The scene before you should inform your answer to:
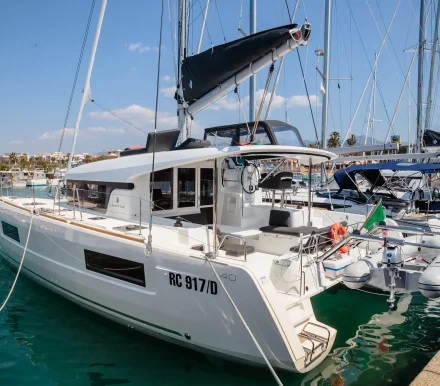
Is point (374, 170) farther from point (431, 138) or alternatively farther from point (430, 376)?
point (430, 376)

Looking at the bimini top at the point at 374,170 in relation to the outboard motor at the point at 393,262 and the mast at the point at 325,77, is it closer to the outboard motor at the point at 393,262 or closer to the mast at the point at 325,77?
the mast at the point at 325,77

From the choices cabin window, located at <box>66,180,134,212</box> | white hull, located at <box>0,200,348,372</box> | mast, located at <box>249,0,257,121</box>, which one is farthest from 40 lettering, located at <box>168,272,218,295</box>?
mast, located at <box>249,0,257,121</box>

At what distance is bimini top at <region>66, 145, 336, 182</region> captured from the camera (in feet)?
17.1

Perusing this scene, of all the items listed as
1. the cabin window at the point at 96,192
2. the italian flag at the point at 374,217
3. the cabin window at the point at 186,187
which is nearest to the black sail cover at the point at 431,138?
the italian flag at the point at 374,217

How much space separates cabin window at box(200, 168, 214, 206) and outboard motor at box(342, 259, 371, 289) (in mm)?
3112

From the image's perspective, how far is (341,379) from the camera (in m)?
4.43

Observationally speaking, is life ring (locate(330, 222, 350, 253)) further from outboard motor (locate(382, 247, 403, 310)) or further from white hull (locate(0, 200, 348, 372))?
white hull (locate(0, 200, 348, 372))

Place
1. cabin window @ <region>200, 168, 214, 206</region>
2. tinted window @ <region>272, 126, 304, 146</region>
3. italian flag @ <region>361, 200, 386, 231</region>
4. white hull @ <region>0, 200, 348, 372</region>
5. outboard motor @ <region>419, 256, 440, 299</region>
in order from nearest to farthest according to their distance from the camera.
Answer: white hull @ <region>0, 200, 348, 372</region>, outboard motor @ <region>419, 256, 440, 299</region>, italian flag @ <region>361, 200, 386, 231</region>, tinted window @ <region>272, 126, 304, 146</region>, cabin window @ <region>200, 168, 214, 206</region>

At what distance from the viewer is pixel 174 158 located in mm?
5688

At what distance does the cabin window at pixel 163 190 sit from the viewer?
6.50 m

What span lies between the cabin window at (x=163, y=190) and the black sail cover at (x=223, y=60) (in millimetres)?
1804

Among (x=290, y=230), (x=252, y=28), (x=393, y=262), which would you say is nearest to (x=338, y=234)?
(x=290, y=230)

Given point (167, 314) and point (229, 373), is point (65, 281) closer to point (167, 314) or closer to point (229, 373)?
point (167, 314)

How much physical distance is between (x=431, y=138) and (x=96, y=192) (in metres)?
13.4
